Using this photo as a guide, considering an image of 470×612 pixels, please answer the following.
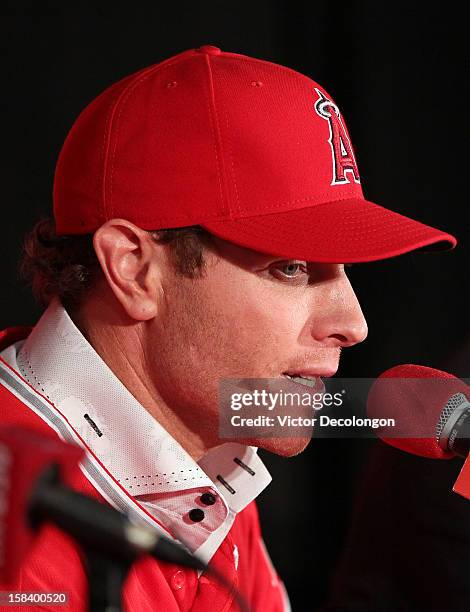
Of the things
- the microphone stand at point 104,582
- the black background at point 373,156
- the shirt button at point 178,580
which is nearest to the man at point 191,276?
the shirt button at point 178,580

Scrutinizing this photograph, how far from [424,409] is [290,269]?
22 cm

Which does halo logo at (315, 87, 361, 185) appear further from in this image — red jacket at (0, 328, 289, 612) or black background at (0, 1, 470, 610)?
black background at (0, 1, 470, 610)

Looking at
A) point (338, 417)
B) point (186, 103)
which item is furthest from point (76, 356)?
point (338, 417)

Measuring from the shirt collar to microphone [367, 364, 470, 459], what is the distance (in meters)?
0.21

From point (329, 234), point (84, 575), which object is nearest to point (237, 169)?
point (329, 234)

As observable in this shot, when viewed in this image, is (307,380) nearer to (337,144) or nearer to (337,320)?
(337,320)

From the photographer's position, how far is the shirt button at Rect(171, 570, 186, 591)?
3.28 feet

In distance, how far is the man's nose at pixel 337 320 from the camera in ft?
3.33

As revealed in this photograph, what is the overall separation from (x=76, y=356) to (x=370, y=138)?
1112 mm

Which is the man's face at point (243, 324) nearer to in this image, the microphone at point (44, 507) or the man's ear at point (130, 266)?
the man's ear at point (130, 266)

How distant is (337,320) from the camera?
3.34ft

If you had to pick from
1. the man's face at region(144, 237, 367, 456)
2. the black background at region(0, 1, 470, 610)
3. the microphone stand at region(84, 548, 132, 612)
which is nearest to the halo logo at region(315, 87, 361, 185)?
the man's face at region(144, 237, 367, 456)

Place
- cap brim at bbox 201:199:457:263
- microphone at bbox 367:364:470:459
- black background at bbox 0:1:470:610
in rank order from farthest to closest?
black background at bbox 0:1:470:610
cap brim at bbox 201:199:457:263
microphone at bbox 367:364:470:459

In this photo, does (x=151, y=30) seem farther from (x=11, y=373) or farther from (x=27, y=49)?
(x=11, y=373)
